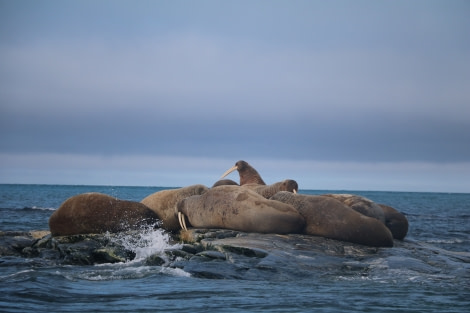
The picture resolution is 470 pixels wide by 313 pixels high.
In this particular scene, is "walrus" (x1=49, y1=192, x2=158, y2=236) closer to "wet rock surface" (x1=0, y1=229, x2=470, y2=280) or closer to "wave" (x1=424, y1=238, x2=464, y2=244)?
"wet rock surface" (x1=0, y1=229, x2=470, y2=280)

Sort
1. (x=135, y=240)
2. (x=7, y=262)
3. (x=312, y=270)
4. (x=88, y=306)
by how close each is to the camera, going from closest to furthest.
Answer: (x=88, y=306), (x=312, y=270), (x=7, y=262), (x=135, y=240)

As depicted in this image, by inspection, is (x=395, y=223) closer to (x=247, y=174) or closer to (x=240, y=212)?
(x=240, y=212)

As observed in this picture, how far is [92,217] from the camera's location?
16.1 m

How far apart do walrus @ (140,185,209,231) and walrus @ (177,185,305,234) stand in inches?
27.6

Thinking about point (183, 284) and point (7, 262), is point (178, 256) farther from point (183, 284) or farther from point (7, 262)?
point (7, 262)

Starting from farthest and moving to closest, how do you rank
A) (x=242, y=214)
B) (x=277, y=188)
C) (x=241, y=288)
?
(x=277, y=188), (x=242, y=214), (x=241, y=288)

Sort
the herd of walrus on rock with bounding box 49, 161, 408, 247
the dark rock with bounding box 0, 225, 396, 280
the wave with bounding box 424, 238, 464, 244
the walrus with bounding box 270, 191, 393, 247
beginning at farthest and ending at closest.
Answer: the wave with bounding box 424, 238, 464, 244
the herd of walrus on rock with bounding box 49, 161, 408, 247
the walrus with bounding box 270, 191, 393, 247
the dark rock with bounding box 0, 225, 396, 280

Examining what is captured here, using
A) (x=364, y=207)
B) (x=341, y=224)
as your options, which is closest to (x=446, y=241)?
(x=364, y=207)

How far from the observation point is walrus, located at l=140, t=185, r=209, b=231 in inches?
674

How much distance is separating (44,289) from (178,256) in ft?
10.9

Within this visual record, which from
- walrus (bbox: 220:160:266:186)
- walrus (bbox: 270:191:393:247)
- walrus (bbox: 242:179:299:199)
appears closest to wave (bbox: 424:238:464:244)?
walrus (bbox: 220:160:266:186)

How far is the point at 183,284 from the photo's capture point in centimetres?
1060

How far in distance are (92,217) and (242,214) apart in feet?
12.3

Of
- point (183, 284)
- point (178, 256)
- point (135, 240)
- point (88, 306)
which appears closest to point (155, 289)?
point (183, 284)
